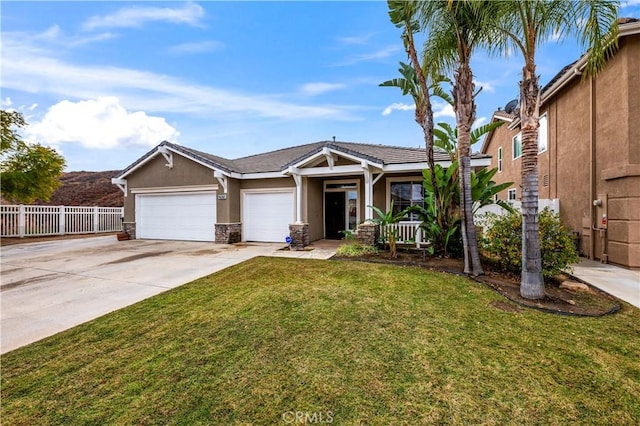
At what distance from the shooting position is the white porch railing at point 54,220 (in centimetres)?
1352

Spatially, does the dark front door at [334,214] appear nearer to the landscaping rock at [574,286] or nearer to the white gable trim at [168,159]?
the white gable trim at [168,159]

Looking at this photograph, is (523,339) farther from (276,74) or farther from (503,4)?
(276,74)

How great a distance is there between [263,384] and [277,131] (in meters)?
17.5

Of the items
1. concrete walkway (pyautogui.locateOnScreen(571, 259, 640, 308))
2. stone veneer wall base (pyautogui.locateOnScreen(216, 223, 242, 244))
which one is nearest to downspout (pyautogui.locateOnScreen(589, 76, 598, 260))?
concrete walkway (pyautogui.locateOnScreen(571, 259, 640, 308))

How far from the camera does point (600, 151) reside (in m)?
7.93

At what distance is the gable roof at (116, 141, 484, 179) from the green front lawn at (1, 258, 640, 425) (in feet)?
19.5

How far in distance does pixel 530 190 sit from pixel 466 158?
1.57m

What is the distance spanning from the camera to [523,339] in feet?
10.8

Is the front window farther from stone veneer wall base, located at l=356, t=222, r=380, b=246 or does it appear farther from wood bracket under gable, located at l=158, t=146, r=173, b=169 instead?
wood bracket under gable, located at l=158, t=146, r=173, b=169

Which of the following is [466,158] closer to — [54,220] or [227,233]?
[227,233]

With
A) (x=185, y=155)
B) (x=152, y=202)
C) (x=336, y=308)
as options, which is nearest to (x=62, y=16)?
(x=185, y=155)

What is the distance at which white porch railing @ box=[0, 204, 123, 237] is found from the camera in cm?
1352

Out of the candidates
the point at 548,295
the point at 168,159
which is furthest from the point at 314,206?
the point at 548,295

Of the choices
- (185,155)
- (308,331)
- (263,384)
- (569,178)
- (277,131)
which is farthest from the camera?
(277,131)
